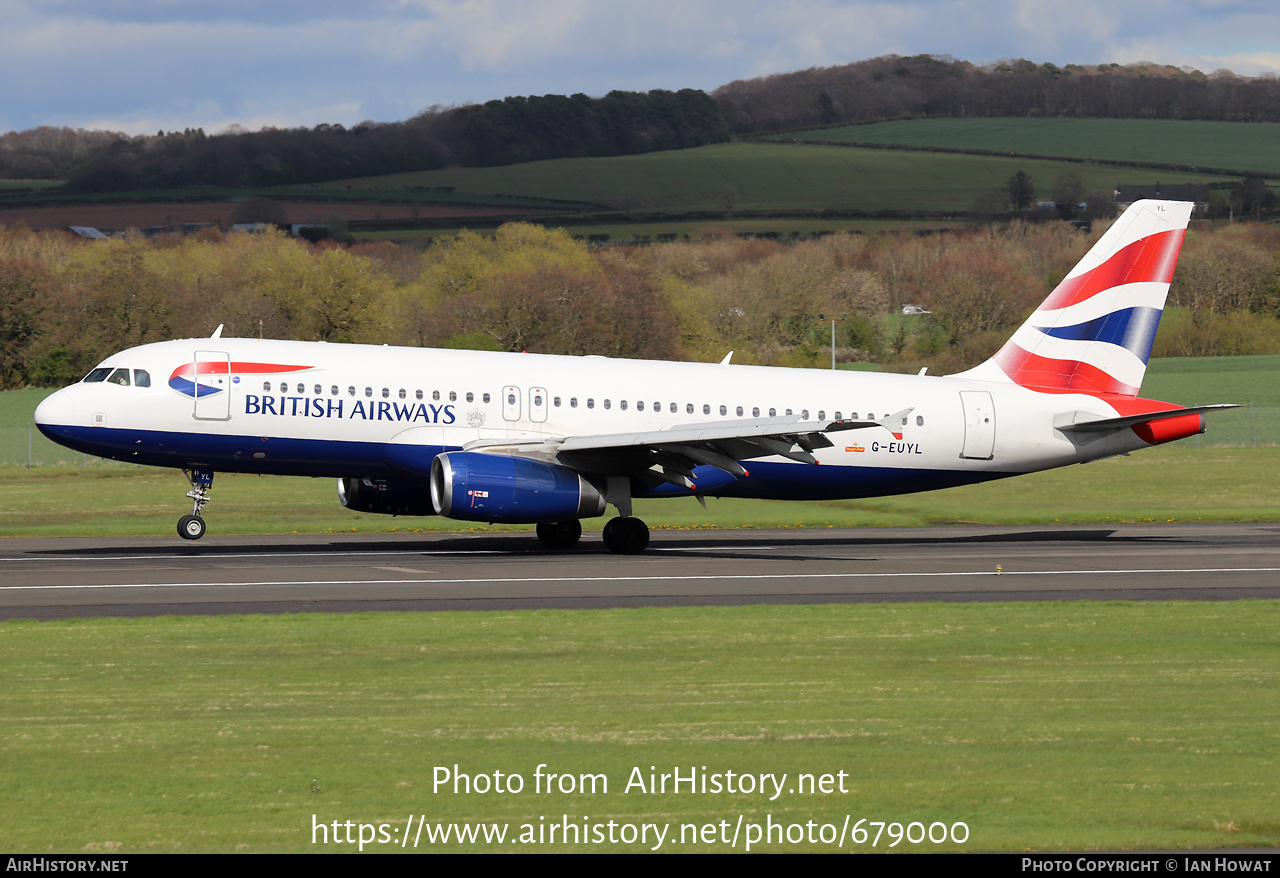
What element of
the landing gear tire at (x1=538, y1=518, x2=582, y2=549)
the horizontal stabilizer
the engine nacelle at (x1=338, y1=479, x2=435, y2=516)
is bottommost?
the landing gear tire at (x1=538, y1=518, x2=582, y2=549)

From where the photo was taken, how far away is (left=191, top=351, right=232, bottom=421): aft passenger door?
2894cm

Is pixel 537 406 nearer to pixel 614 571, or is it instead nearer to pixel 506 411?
pixel 506 411

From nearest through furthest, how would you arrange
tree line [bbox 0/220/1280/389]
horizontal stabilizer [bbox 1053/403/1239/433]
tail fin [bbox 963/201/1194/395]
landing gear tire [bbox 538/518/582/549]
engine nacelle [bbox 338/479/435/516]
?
engine nacelle [bbox 338/479/435/516] → landing gear tire [bbox 538/518/582/549] → horizontal stabilizer [bbox 1053/403/1239/433] → tail fin [bbox 963/201/1194/395] → tree line [bbox 0/220/1280/389]

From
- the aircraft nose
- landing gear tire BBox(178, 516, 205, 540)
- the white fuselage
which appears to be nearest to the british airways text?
the white fuselage

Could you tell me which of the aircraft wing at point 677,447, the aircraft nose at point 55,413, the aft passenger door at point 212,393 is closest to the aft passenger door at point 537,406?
the aircraft wing at point 677,447

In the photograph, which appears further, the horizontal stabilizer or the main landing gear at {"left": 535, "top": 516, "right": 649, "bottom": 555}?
the horizontal stabilizer

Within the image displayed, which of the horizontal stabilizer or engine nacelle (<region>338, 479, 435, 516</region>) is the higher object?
the horizontal stabilizer

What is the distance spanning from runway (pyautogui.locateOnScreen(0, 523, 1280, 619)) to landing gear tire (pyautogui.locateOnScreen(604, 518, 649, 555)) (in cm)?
45

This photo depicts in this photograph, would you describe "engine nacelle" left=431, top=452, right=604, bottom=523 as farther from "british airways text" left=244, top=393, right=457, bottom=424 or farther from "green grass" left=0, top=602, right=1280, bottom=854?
"green grass" left=0, top=602, right=1280, bottom=854

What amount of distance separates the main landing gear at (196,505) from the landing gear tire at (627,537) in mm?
8764

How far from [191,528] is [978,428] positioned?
18672 millimetres

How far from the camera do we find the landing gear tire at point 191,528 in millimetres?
29547

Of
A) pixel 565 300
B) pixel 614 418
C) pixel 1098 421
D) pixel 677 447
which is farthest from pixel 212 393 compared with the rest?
pixel 565 300

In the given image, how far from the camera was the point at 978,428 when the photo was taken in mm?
33750
